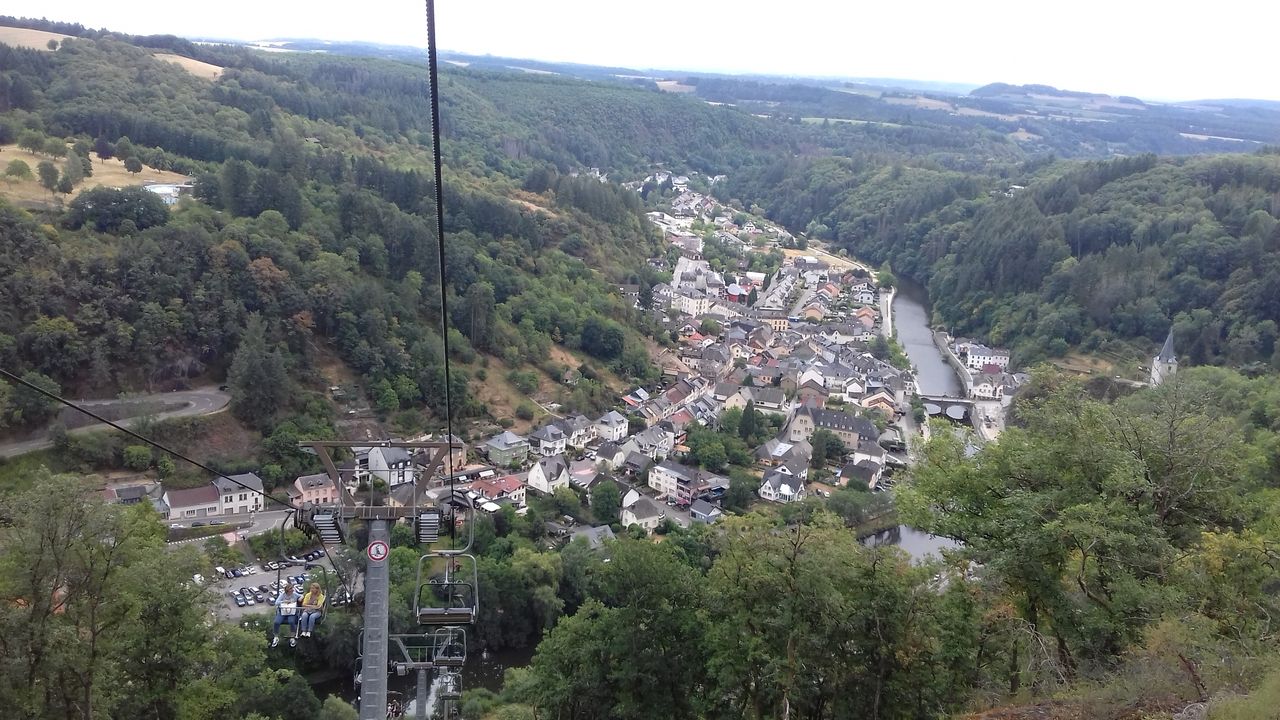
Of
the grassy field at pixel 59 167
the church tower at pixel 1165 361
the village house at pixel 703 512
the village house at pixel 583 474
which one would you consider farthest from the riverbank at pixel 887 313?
the grassy field at pixel 59 167

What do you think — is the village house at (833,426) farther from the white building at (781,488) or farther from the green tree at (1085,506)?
the green tree at (1085,506)

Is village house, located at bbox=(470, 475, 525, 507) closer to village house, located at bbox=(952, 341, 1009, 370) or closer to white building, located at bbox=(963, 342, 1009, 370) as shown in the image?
village house, located at bbox=(952, 341, 1009, 370)

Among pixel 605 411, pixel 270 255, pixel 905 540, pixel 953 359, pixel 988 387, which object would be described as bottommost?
pixel 953 359

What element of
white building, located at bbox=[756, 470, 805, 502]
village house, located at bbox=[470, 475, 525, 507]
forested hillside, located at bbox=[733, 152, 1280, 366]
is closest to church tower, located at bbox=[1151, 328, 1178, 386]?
forested hillside, located at bbox=[733, 152, 1280, 366]

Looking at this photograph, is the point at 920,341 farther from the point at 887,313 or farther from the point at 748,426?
the point at 748,426

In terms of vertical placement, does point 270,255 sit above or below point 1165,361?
above

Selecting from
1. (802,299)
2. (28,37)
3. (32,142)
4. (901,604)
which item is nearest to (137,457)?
(32,142)
